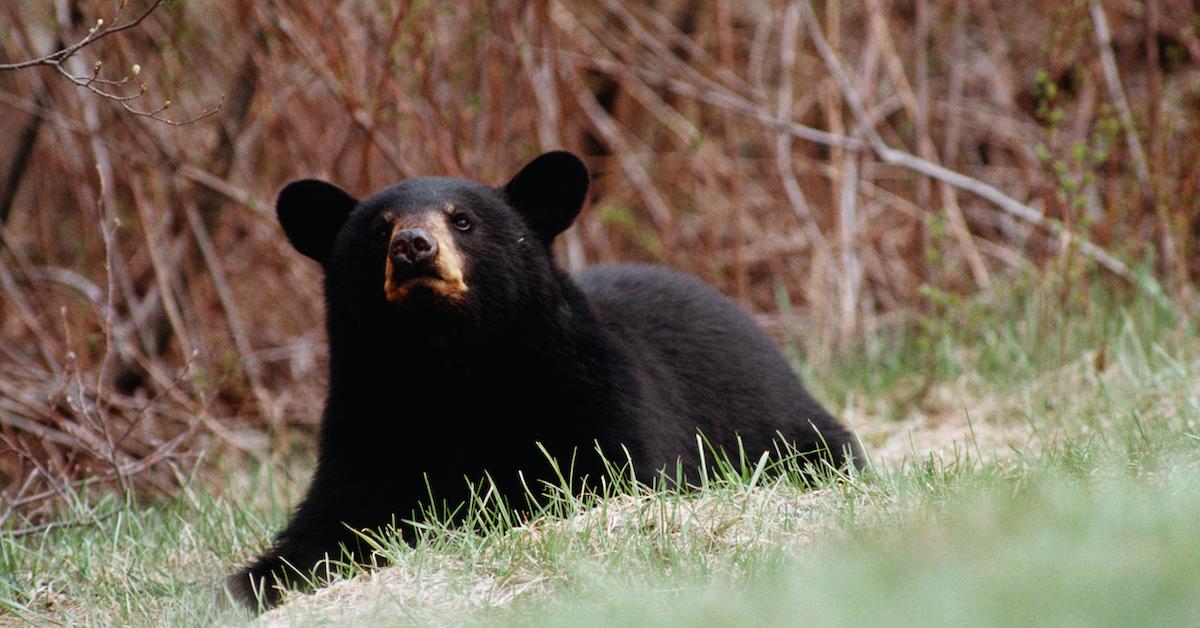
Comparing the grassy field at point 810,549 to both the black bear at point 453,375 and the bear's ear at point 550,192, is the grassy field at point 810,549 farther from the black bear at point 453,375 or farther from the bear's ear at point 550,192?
the bear's ear at point 550,192

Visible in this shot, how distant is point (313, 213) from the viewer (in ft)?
14.7

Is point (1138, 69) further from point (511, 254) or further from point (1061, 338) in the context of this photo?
point (511, 254)

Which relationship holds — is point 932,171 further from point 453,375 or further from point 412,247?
point 412,247

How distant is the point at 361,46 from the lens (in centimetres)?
734

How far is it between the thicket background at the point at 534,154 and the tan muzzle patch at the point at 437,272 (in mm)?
2456

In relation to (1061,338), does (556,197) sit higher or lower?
higher

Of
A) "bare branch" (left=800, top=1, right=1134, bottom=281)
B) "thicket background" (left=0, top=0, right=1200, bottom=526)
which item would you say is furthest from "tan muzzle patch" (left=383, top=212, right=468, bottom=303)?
"bare branch" (left=800, top=1, right=1134, bottom=281)

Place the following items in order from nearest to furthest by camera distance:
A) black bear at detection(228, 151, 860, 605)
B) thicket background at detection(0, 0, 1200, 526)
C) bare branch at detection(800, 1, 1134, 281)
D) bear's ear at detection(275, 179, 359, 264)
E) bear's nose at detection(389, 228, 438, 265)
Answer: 1. bear's nose at detection(389, 228, 438, 265)
2. black bear at detection(228, 151, 860, 605)
3. bear's ear at detection(275, 179, 359, 264)
4. thicket background at detection(0, 0, 1200, 526)
5. bare branch at detection(800, 1, 1134, 281)

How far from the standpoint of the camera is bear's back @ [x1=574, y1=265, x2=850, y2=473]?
4.50 metres

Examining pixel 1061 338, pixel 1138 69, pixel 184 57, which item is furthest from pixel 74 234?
pixel 1138 69

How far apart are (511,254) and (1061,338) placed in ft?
10.5

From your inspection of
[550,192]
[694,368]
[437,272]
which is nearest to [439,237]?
[437,272]

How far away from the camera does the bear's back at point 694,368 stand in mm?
4496

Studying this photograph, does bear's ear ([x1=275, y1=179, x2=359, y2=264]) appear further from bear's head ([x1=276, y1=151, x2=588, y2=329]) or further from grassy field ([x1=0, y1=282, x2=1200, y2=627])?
grassy field ([x1=0, y1=282, x2=1200, y2=627])
